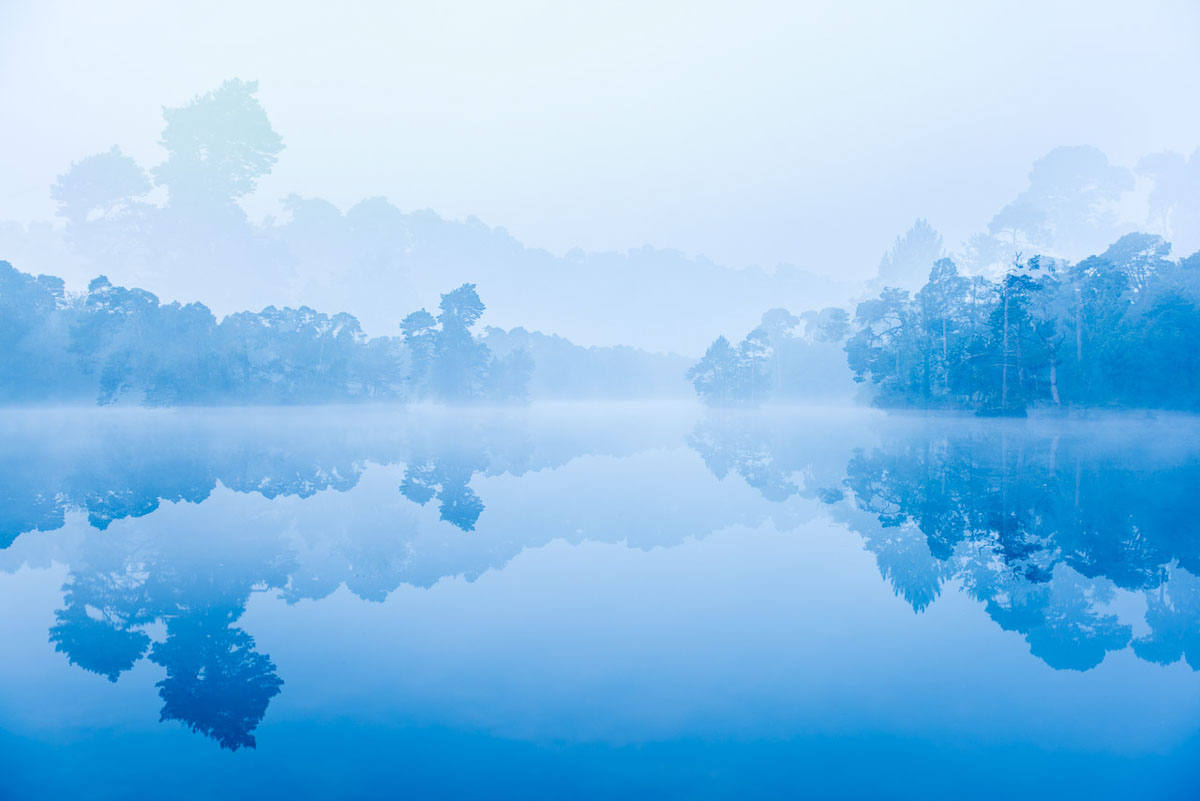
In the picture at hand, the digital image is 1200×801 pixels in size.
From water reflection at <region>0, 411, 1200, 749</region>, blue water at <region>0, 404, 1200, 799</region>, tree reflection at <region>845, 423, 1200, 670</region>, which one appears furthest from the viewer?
tree reflection at <region>845, 423, 1200, 670</region>

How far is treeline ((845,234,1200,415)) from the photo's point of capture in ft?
93.0

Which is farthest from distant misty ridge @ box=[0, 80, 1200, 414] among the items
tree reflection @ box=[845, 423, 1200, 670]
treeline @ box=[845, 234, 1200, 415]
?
tree reflection @ box=[845, 423, 1200, 670]

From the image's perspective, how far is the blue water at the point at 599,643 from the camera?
3328 mm

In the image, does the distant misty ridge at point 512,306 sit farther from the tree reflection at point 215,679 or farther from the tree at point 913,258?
the tree reflection at point 215,679

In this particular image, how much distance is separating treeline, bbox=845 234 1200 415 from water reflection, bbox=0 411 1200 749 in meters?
10.5

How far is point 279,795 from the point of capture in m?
3.11

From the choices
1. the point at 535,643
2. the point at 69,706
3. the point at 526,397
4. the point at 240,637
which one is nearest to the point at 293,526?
the point at 240,637

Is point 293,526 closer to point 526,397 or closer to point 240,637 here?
point 240,637

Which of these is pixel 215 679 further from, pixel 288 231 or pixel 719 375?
pixel 288 231

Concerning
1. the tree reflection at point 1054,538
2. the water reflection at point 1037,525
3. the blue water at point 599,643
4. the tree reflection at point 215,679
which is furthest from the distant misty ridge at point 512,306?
the tree reflection at point 215,679

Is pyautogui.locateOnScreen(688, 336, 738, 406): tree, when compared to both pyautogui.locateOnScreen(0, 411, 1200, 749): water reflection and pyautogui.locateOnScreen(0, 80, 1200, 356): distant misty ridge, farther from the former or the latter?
pyautogui.locateOnScreen(0, 411, 1200, 749): water reflection

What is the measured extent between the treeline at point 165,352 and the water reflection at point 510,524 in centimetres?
1850

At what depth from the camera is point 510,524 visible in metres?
9.24

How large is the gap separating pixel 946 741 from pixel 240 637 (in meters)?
5.23
